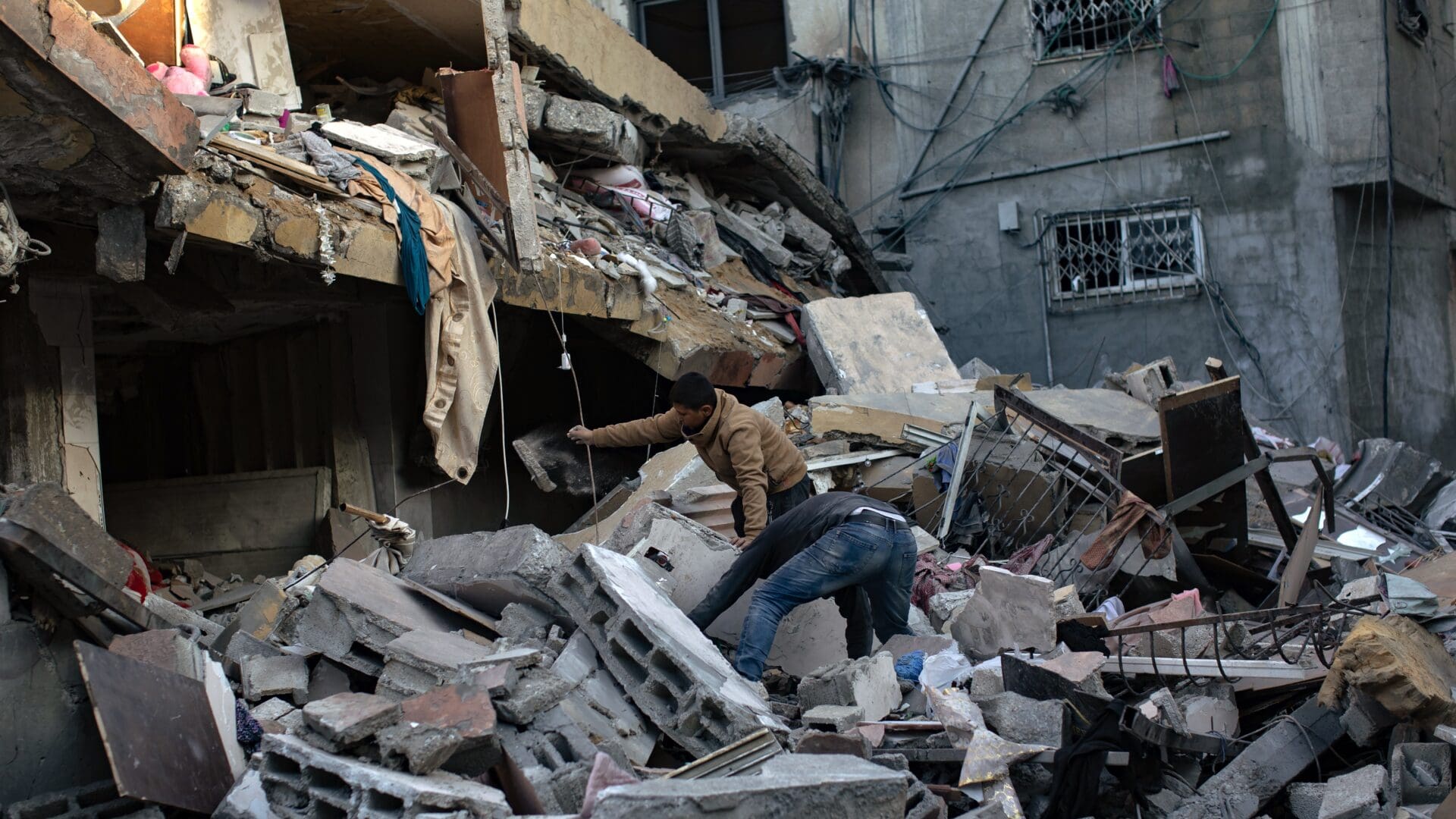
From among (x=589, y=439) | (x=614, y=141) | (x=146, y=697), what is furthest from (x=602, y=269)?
(x=146, y=697)

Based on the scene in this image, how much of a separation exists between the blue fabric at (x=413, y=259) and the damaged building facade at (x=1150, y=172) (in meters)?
9.13

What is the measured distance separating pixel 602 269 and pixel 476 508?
2.17 m

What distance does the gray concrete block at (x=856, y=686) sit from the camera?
16.0 ft

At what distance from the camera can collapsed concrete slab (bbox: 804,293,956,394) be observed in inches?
424

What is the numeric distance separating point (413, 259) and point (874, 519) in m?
3.14

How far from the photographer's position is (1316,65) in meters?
13.6

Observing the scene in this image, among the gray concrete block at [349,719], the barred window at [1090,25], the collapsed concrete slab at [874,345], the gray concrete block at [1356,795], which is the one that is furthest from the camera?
the barred window at [1090,25]

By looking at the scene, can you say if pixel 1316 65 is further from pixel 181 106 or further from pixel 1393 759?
pixel 181 106

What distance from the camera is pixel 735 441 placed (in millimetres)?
5996

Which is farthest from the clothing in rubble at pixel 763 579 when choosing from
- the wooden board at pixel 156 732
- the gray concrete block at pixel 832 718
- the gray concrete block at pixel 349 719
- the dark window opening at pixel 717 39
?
the dark window opening at pixel 717 39

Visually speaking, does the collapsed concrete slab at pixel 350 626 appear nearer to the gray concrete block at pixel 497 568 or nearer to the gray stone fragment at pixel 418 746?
the gray concrete block at pixel 497 568

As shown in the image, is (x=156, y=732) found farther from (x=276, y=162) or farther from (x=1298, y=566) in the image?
(x=1298, y=566)

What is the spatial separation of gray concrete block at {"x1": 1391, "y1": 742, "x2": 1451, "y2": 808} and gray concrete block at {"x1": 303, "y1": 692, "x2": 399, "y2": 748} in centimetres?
333

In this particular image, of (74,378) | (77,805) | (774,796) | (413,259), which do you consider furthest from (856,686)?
(74,378)
